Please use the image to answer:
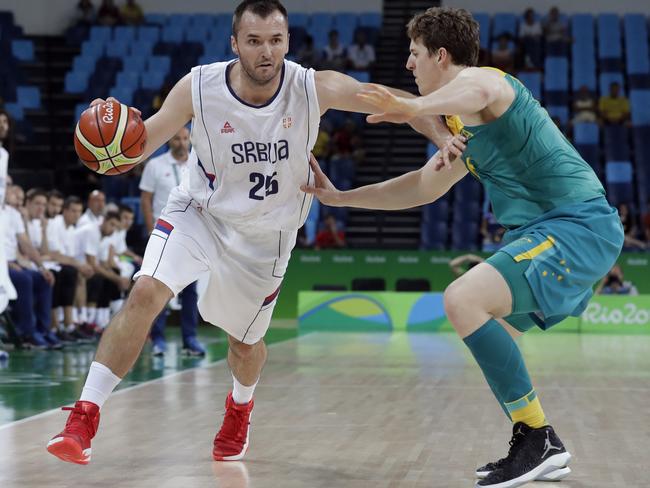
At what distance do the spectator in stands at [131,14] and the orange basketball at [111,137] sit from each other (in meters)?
18.4

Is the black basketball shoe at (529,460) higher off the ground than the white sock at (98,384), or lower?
lower

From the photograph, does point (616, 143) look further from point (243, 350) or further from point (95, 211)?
point (243, 350)

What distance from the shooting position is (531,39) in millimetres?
20766

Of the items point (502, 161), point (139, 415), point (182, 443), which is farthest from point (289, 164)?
point (139, 415)

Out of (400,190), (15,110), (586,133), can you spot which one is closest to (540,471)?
(400,190)

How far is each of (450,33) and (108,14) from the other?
19.0 m

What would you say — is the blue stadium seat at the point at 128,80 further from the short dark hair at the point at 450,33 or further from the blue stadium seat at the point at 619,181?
the short dark hair at the point at 450,33

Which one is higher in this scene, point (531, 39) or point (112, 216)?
point (531, 39)

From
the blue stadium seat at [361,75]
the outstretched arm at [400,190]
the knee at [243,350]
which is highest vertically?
the blue stadium seat at [361,75]

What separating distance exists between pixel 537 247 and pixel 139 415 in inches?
112

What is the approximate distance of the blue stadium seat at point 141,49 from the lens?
69.6 ft

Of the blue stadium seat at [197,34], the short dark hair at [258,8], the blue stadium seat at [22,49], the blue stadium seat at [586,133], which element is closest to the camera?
the short dark hair at [258,8]

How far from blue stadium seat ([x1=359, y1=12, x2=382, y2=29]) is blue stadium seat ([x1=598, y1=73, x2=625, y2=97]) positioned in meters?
4.66

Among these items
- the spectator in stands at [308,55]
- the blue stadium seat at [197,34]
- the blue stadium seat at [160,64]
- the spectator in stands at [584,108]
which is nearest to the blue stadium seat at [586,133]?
the spectator in stands at [584,108]
